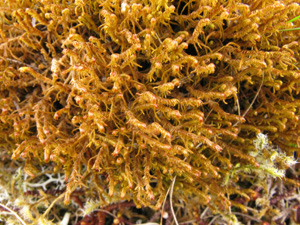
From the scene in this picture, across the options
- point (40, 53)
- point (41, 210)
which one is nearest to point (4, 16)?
point (40, 53)

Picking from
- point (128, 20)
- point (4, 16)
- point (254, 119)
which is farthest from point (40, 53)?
point (254, 119)

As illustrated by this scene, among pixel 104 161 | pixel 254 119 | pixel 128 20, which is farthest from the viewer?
pixel 254 119

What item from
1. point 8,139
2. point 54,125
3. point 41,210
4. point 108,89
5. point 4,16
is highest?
point 4,16

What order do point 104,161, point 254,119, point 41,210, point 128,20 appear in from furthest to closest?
point 41,210 < point 254,119 < point 104,161 < point 128,20

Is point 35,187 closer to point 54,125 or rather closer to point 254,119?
point 54,125

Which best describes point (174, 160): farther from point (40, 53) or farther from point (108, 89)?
point (40, 53)

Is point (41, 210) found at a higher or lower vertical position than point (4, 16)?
lower

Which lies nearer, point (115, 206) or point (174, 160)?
point (174, 160)
